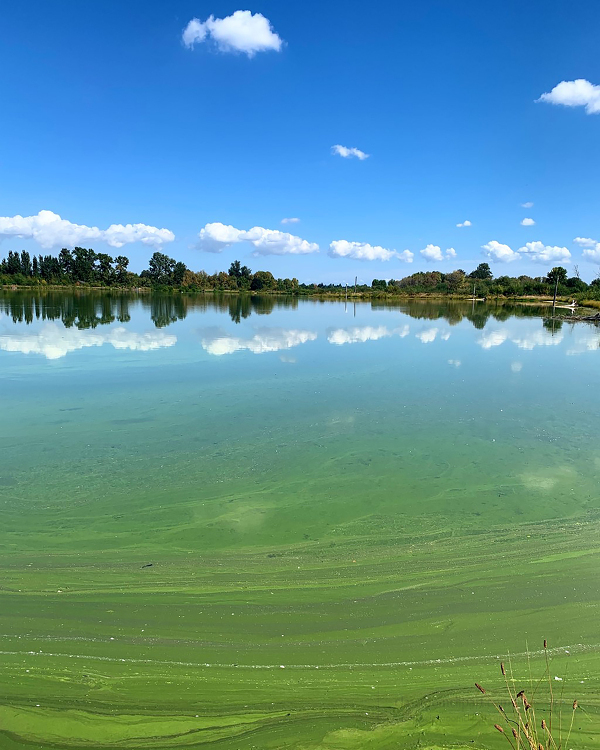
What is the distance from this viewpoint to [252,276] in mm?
82625

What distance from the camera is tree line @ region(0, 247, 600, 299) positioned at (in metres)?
58.8

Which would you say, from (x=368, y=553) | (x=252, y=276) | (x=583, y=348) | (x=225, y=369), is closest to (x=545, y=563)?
(x=368, y=553)

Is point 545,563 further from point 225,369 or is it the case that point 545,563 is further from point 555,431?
point 225,369

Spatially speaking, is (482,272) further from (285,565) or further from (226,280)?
(285,565)

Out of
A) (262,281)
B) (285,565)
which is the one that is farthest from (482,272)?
(285,565)

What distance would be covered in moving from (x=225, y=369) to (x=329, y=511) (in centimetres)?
619

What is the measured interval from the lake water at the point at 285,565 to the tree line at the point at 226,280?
49.9 meters

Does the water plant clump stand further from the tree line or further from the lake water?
the tree line

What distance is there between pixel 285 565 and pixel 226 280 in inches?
3143

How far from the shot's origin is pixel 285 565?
10.2 ft

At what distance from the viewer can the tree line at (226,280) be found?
5878cm

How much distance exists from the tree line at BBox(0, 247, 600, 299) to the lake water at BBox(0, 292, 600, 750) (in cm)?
4987

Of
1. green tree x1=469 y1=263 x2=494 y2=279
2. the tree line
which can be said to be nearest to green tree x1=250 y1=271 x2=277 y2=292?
the tree line

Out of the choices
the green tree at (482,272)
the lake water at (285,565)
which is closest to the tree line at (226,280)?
the green tree at (482,272)
